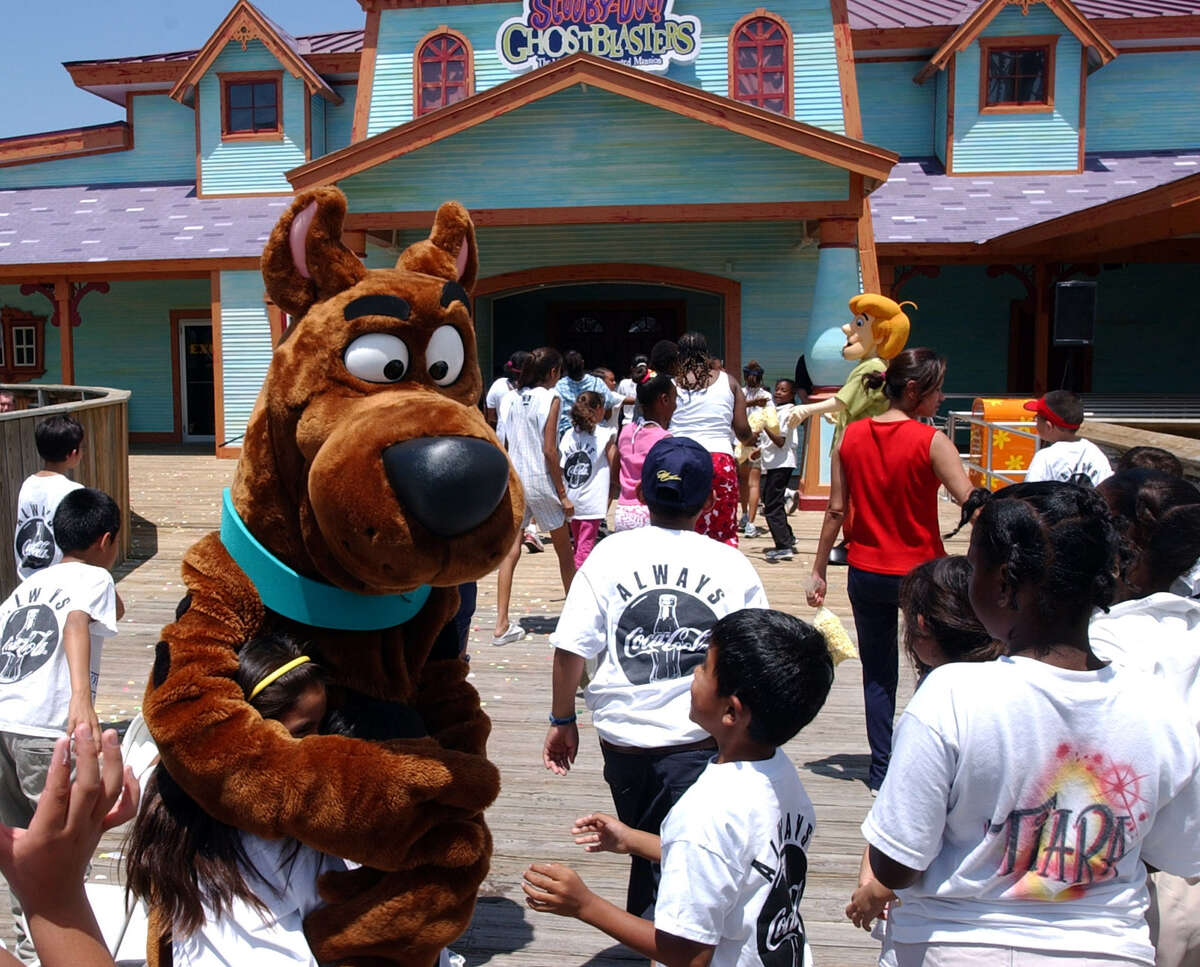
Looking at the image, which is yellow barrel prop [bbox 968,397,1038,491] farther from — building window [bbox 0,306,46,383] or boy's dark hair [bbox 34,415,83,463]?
building window [bbox 0,306,46,383]

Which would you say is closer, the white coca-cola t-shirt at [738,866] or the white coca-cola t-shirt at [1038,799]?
the white coca-cola t-shirt at [1038,799]

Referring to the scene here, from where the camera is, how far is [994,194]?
1614 centimetres

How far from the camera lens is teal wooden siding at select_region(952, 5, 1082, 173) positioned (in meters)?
16.5

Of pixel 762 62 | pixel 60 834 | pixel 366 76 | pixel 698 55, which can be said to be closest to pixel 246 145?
pixel 366 76

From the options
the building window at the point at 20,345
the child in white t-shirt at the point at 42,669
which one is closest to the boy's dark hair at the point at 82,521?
the child in white t-shirt at the point at 42,669

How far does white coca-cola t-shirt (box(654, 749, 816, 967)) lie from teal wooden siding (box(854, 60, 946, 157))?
55.5 feet

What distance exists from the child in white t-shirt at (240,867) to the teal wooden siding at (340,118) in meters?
17.7

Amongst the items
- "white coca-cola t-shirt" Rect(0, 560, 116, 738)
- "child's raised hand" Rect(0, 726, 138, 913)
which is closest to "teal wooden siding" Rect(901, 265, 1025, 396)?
"white coca-cola t-shirt" Rect(0, 560, 116, 738)

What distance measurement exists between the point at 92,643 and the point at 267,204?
15.3m

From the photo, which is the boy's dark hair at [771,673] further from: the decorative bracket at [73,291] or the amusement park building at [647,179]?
the decorative bracket at [73,291]

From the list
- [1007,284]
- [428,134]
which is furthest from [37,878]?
[1007,284]

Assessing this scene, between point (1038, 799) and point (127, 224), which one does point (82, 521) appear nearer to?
point (1038, 799)

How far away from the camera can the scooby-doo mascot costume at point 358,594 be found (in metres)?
1.91

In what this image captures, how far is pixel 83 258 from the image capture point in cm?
1616
